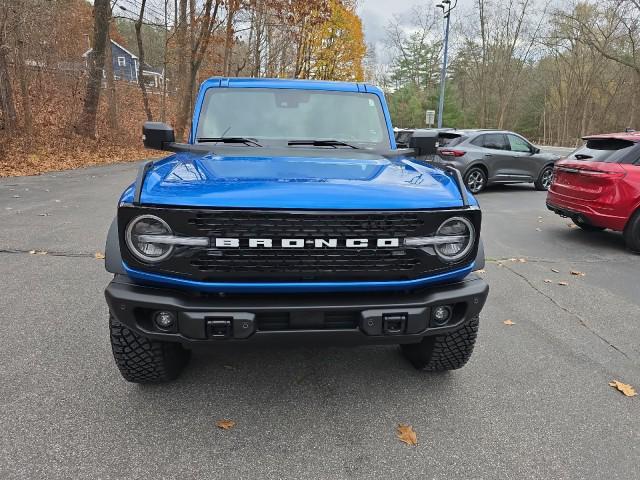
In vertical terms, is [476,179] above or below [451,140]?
below

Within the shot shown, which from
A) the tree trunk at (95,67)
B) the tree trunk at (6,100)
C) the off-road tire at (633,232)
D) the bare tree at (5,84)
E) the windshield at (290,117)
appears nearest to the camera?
the windshield at (290,117)

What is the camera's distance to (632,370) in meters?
3.16

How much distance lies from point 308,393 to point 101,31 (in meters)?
17.4

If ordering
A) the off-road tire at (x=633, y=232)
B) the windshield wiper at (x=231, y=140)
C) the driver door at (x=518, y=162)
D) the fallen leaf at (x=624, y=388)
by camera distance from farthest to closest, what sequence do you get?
the driver door at (x=518, y=162) < the off-road tire at (x=633, y=232) < the windshield wiper at (x=231, y=140) < the fallen leaf at (x=624, y=388)

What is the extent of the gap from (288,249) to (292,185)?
1.03 feet

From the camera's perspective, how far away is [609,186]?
6.09 meters

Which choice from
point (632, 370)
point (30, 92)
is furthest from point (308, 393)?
point (30, 92)

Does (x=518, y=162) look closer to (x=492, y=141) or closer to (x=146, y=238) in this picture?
(x=492, y=141)

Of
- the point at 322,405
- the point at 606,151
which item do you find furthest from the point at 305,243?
the point at 606,151

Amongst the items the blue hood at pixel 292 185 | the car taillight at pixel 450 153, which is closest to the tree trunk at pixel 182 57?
the car taillight at pixel 450 153

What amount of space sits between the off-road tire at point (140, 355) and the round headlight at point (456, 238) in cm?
160

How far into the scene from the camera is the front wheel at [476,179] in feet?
36.1

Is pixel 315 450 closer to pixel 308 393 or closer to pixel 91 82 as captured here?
pixel 308 393

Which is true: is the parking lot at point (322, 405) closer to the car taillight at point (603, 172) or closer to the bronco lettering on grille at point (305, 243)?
the bronco lettering on grille at point (305, 243)
